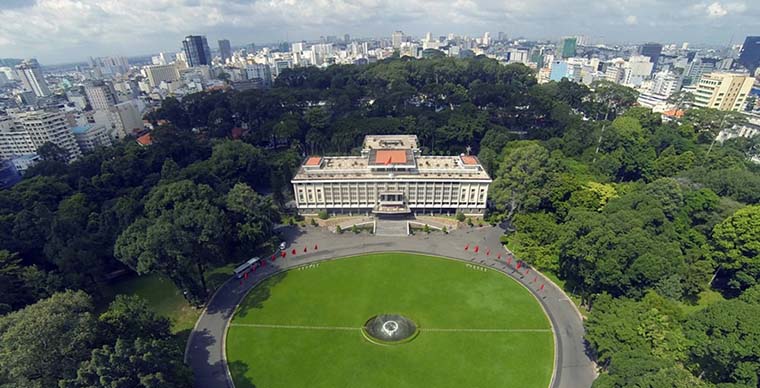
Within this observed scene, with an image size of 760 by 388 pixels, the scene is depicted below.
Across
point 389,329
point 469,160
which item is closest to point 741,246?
point 469,160

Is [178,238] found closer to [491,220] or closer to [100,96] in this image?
[491,220]

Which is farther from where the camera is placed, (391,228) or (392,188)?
(392,188)

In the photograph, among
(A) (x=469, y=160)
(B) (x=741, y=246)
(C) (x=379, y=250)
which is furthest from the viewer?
(A) (x=469, y=160)

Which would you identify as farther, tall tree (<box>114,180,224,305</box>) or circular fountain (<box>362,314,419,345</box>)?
circular fountain (<box>362,314,419,345</box>)

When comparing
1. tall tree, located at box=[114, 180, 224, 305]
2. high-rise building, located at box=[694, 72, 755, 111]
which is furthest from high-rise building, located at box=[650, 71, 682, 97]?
tall tree, located at box=[114, 180, 224, 305]

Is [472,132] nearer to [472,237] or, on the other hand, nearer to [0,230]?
[472,237]

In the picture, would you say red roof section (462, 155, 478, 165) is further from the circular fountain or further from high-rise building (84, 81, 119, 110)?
high-rise building (84, 81, 119, 110)

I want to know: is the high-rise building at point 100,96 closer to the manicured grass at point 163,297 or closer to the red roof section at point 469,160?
the manicured grass at point 163,297
